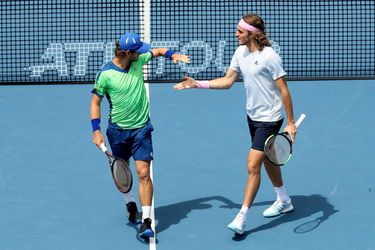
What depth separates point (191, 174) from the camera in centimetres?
1154

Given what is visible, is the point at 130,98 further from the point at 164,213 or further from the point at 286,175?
the point at 286,175

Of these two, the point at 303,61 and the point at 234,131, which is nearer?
the point at 234,131

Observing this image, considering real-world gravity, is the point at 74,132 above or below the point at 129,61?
below

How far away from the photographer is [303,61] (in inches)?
637

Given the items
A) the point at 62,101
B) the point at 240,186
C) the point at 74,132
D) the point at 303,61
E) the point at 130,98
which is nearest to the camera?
the point at 130,98

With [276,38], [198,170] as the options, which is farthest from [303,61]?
[198,170]

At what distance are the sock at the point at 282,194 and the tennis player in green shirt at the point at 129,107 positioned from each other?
1225mm

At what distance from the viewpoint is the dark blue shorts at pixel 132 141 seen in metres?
9.95

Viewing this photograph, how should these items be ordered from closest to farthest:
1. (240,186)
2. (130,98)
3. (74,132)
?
(130,98) < (240,186) < (74,132)

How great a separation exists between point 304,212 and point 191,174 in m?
1.46

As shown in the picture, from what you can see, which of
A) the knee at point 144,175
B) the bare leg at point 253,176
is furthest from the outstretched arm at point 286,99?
the knee at point 144,175

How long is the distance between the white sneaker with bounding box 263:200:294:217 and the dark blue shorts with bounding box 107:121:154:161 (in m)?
1.22

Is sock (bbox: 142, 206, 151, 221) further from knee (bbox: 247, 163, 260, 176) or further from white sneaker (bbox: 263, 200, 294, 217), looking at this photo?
white sneaker (bbox: 263, 200, 294, 217)

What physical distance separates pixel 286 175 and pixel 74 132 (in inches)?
105
